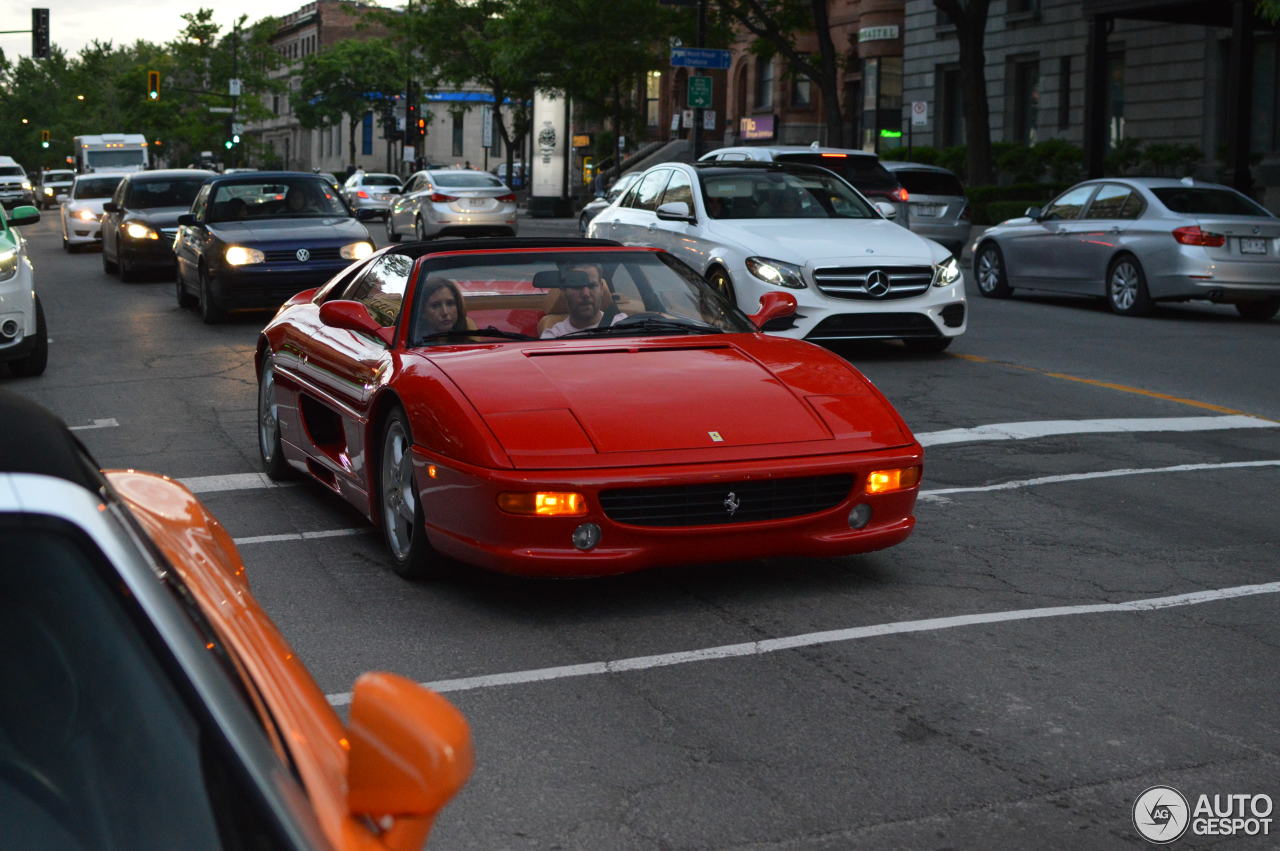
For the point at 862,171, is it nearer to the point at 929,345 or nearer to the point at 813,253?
the point at 929,345

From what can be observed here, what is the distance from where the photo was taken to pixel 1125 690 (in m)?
5.26

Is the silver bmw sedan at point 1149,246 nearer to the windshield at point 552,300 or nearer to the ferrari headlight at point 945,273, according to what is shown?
the ferrari headlight at point 945,273

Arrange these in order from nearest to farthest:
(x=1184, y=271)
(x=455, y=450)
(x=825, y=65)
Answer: (x=455, y=450)
(x=1184, y=271)
(x=825, y=65)

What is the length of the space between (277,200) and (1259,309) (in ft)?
38.3

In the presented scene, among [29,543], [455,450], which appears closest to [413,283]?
[455,450]

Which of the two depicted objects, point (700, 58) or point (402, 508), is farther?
point (700, 58)

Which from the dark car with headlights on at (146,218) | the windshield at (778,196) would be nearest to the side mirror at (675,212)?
the windshield at (778,196)

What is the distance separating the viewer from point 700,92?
34.2m

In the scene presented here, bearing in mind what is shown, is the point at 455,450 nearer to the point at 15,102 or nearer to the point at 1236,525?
the point at 1236,525

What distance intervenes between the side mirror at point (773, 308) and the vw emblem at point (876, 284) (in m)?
5.98

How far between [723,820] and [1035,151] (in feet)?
124

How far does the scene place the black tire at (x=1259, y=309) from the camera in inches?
761

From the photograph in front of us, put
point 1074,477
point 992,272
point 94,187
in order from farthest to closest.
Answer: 1. point 94,187
2. point 992,272
3. point 1074,477

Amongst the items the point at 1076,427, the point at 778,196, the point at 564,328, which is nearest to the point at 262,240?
the point at 778,196
